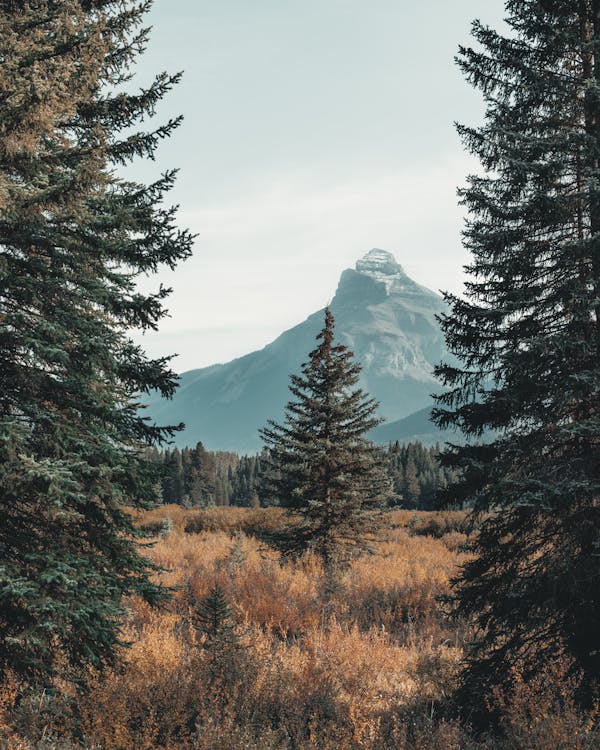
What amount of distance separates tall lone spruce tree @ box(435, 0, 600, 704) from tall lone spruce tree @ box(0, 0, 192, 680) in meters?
3.99

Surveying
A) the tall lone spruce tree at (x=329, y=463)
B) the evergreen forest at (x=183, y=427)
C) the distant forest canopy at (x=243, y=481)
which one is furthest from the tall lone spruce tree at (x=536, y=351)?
the distant forest canopy at (x=243, y=481)

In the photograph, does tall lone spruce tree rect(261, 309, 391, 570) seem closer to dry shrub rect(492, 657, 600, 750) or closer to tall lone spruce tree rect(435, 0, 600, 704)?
tall lone spruce tree rect(435, 0, 600, 704)

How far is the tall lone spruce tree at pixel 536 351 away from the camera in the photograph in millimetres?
5684

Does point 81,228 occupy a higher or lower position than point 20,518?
higher

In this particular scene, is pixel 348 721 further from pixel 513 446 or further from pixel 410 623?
pixel 410 623

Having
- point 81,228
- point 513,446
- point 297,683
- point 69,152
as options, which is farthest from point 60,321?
point 513,446

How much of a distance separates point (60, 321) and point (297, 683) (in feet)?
16.4

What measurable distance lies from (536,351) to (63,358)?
16.6ft

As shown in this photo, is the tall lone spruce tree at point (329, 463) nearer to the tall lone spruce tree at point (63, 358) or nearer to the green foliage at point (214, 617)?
the green foliage at point (214, 617)

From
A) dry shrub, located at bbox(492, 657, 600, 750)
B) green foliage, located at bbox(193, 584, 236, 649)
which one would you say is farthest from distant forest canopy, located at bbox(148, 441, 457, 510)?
dry shrub, located at bbox(492, 657, 600, 750)

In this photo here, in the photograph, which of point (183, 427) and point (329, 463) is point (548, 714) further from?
point (329, 463)

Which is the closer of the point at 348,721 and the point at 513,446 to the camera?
the point at 348,721

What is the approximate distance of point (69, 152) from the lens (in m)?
5.84

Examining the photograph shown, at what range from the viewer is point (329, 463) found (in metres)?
15.8
